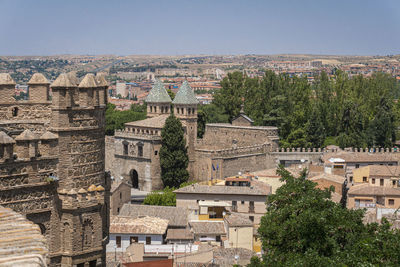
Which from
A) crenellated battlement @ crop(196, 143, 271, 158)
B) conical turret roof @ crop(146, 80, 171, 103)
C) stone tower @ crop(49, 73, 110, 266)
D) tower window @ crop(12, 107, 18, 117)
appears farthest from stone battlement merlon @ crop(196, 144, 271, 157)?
stone tower @ crop(49, 73, 110, 266)

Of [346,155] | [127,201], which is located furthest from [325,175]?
[127,201]

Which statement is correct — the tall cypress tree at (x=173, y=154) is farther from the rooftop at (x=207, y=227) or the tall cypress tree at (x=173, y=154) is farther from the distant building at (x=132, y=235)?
the distant building at (x=132, y=235)

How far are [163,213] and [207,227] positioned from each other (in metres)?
2.67

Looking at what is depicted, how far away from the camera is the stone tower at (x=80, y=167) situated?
43.5 feet

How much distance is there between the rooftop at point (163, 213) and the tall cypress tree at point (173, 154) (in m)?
10.3

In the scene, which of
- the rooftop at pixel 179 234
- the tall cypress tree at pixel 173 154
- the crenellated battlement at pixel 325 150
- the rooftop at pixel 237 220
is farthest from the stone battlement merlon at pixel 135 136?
the rooftop at pixel 179 234

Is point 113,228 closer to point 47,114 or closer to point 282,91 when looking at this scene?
point 47,114

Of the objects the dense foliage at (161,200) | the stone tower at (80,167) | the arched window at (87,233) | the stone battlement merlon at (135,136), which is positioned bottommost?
the dense foliage at (161,200)

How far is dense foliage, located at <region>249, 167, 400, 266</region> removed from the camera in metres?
13.1

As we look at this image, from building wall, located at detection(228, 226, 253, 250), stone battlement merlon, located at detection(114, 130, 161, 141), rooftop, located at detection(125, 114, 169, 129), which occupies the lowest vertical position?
building wall, located at detection(228, 226, 253, 250)

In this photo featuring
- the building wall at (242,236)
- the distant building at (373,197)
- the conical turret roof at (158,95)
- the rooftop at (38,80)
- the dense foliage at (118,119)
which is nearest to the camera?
the rooftop at (38,80)

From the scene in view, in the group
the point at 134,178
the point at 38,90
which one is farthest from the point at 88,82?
the point at 134,178

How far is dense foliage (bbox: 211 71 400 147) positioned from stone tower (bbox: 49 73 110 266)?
35.2m

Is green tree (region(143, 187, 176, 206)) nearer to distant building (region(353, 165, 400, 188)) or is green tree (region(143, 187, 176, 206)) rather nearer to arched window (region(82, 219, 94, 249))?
distant building (region(353, 165, 400, 188))
